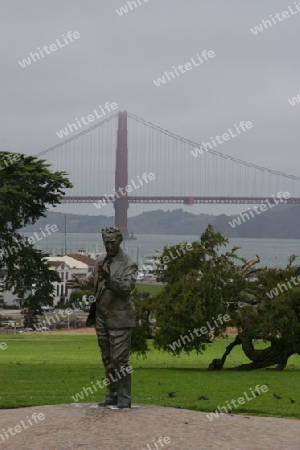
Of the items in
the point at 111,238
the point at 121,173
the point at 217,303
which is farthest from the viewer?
the point at 121,173

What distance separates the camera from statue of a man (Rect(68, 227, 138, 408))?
1334 cm

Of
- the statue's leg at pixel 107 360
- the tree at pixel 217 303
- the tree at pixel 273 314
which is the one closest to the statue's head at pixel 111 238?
the statue's leg at pixel 107 360

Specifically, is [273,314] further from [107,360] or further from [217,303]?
A: [107,360]

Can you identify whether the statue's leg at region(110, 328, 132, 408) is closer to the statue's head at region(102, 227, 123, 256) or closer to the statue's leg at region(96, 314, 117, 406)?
the statue's leg at region(96, 314, 117, 406)

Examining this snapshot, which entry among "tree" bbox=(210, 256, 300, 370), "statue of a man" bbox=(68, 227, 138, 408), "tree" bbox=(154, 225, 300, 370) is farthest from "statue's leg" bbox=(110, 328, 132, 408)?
"tree" bbox=(210, 256, 300, 370)

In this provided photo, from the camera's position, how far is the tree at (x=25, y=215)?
23.7 meters

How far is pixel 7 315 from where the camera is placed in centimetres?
7700

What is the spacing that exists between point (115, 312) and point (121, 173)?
451 feet

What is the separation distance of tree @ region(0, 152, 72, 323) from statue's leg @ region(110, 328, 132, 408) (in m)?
10.5

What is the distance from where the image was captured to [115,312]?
13383 millimetres

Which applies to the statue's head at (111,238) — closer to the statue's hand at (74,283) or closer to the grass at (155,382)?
the statue's hand at (74,283)

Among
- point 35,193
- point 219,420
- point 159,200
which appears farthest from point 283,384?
point 159,200

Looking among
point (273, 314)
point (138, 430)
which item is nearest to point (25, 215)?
point (273, 314)

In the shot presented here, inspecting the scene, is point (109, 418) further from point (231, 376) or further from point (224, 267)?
point (224, 267)
